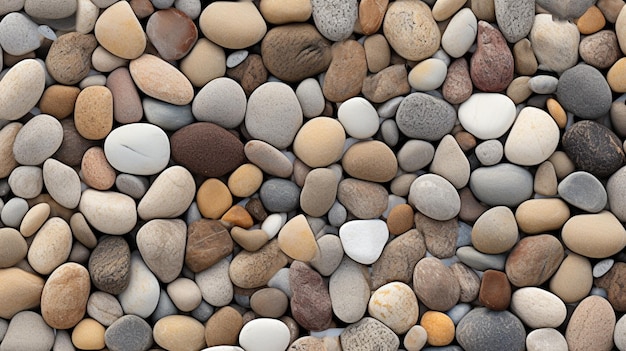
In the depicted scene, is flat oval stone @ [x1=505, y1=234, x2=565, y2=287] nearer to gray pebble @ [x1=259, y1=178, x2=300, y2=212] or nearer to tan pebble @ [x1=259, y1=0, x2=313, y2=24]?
gray pebble @ [x1=259, y1=178, x2=300, y2=212]

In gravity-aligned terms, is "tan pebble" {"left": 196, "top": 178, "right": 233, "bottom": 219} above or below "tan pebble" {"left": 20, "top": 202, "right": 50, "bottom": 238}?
above

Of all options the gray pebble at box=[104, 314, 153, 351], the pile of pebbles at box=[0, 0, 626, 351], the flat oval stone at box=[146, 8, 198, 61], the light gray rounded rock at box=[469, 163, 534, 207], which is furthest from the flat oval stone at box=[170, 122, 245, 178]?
the light gray rounded rock at box=[469, 163, 534, 207]

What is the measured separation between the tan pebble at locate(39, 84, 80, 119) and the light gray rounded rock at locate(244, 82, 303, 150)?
23 centimetres

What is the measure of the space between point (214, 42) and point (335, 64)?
0.16 m

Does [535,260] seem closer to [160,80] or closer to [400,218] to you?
[400,218]

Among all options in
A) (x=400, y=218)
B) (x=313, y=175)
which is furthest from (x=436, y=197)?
(x=313, y=175)

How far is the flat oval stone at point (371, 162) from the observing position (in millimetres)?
923

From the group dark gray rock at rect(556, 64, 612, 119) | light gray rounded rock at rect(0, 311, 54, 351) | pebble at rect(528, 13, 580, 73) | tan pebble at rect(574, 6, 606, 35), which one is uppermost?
tan pebble at rect(574, 6, 606, 35)

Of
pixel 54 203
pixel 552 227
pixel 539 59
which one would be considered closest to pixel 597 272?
pixel 552 227

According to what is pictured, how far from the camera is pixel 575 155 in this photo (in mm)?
917

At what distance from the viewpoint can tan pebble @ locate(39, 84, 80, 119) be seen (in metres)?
0.91

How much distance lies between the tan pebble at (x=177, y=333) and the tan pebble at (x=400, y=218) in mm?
288

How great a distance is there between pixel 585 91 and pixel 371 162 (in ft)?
0.96

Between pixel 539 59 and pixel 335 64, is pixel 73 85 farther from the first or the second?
pixel 539 59
